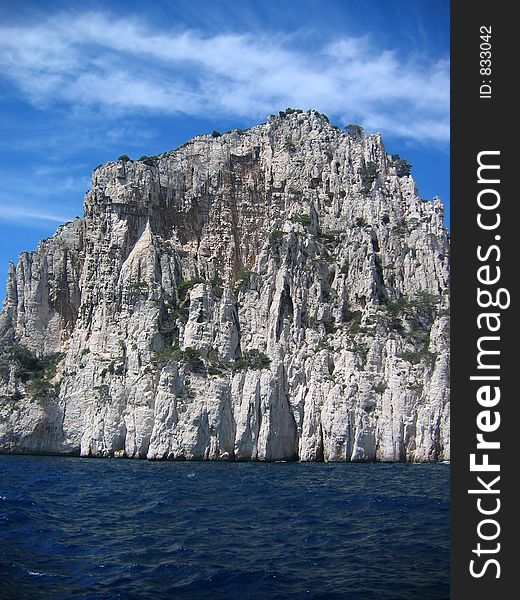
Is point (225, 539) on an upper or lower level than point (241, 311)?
lower

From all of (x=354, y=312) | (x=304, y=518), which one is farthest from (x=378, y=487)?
(x=354, y=312)

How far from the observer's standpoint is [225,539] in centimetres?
2408

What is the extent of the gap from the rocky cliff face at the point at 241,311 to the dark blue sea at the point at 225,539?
2394cm

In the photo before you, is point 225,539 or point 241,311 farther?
point 241,311

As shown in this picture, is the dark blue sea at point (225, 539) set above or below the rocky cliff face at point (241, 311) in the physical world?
below

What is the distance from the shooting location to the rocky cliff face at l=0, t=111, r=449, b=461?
224 feet

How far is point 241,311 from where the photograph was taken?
81.7 metres

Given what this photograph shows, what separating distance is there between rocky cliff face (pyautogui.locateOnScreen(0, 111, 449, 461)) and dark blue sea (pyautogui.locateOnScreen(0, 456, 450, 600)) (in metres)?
23.9

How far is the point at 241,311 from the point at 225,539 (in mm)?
58016

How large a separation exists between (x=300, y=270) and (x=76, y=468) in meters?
36.2

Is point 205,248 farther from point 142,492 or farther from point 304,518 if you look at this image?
point 304,518

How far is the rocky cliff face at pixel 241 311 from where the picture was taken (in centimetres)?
6831

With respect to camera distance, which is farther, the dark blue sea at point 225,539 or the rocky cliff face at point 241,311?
the rocky cliff face at point 241,311

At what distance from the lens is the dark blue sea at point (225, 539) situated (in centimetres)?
1778
